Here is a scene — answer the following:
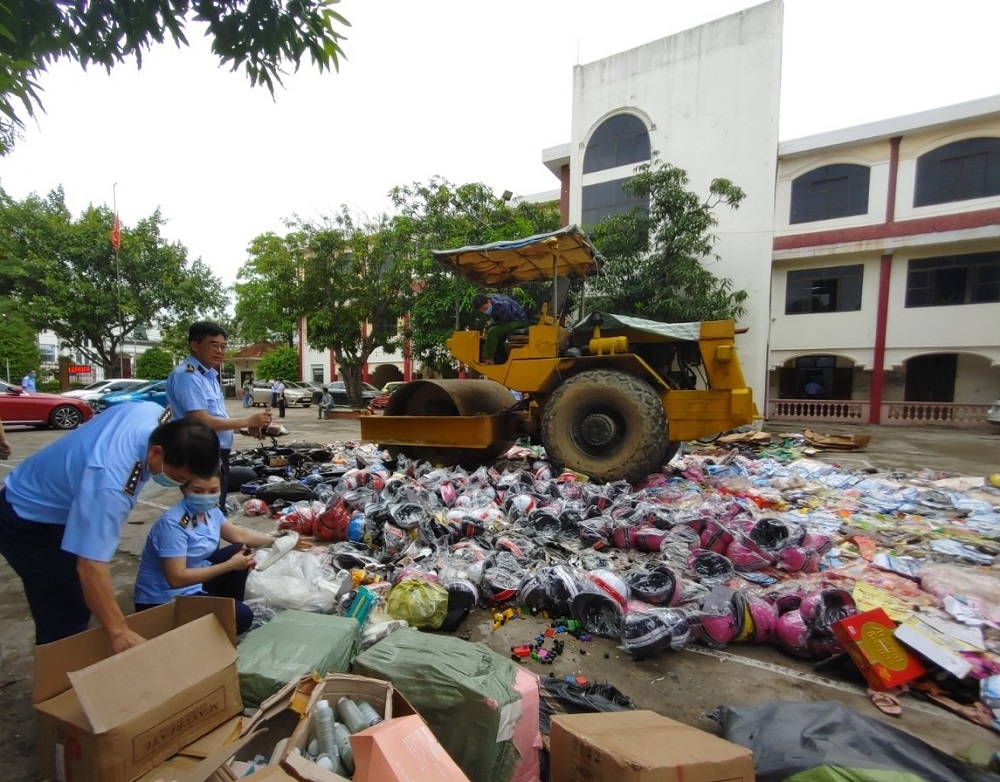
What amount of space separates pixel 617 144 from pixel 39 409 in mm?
15881

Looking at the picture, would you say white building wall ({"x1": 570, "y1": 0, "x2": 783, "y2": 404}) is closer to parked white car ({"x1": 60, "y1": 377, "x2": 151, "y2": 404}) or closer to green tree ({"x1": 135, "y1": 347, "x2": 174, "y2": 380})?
→ parked white car ({"x1": 60, "y1": 377, "x2": 151, "y2": 404})

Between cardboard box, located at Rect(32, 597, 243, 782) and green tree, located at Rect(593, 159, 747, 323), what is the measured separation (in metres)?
11.6

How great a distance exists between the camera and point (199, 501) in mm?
1866

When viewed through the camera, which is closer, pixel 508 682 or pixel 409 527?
pixel 508 682

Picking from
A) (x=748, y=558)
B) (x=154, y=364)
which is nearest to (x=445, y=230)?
(x=748, y=558)

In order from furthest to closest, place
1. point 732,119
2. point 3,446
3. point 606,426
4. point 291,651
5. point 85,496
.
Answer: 1. point 732,119
2. point 606,426
3. point 3,446
4. point 291,651
5. point 85,496

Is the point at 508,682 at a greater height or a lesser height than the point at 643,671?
greater

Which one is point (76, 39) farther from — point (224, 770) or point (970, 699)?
point (970, 699)

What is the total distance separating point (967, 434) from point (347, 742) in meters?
15.1

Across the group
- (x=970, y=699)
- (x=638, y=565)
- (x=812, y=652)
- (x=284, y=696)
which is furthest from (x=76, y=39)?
(x=970, y=699)

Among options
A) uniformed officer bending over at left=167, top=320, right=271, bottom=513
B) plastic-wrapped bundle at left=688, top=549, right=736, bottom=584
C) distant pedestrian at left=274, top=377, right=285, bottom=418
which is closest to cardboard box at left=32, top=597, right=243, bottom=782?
uniformed officer bending over at left=167, top=320, right=271, bottom=513

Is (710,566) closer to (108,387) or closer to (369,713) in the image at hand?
(369,713)

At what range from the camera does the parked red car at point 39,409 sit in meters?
10.2

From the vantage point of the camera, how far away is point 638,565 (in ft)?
10.1
